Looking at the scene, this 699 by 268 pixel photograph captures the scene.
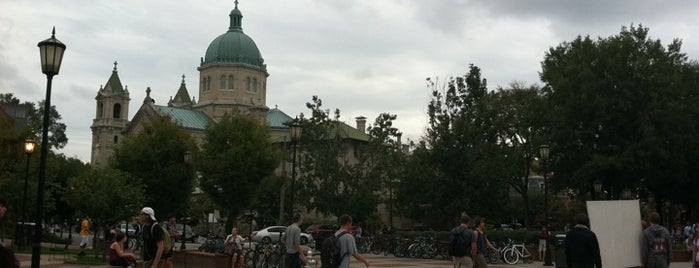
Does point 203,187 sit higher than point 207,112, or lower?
lower

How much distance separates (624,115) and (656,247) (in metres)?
32.3

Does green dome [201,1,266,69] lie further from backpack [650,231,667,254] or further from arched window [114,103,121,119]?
backpack [650,231,667,254]

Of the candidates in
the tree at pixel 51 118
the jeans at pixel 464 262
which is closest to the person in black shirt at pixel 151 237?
the jeans at pixel 464 262

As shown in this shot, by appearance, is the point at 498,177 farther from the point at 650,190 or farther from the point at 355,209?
the point at 650,190

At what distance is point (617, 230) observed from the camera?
1207 centimetres

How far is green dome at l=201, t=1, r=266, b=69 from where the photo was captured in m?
100

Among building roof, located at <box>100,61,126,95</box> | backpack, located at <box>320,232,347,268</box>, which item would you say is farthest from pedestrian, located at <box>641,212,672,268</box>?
building roof, located at <box>100,61,126,95</box>

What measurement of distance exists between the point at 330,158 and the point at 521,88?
57.8 ft

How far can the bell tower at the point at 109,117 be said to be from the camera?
10956 centimetres

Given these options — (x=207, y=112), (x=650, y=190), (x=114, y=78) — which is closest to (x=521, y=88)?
(x=650, y=190)

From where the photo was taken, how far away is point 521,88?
55.2m

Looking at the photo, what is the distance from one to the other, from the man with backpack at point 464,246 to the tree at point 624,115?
28.8 meters

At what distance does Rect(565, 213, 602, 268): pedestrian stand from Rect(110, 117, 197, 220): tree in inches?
1537

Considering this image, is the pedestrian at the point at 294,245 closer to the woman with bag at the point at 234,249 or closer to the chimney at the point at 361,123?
the woman with bag at the point at 234,249
